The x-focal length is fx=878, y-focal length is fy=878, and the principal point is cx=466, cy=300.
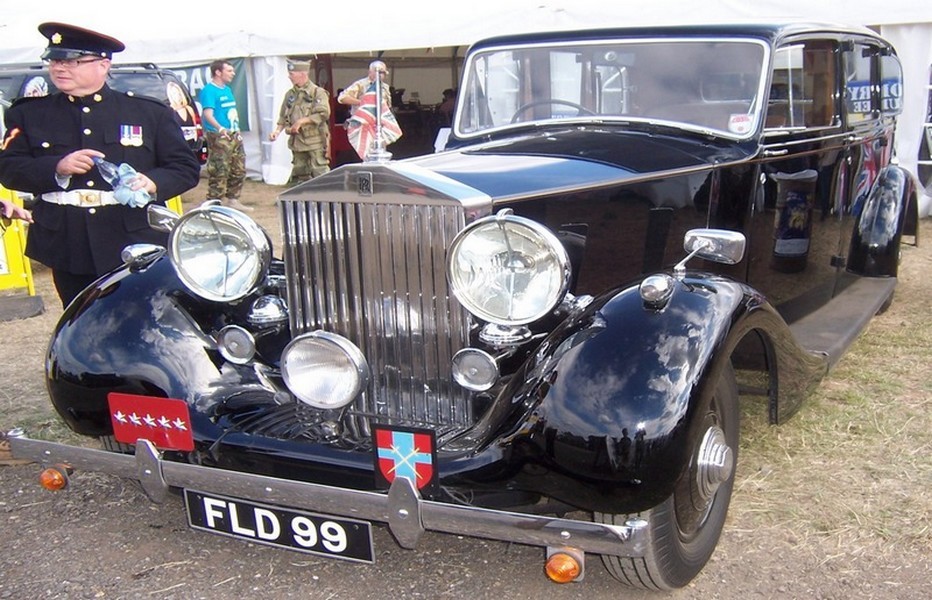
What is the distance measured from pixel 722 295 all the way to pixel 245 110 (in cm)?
1054

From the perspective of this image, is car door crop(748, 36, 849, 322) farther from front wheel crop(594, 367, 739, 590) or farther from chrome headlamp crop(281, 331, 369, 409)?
chrome headlamp crop(281, 331, 369, 409)

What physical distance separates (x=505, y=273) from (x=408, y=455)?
514 millimetres

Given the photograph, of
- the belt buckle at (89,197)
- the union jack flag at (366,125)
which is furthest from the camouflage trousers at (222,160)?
the belt buckle at (89,197)

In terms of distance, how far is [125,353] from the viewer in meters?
2.55

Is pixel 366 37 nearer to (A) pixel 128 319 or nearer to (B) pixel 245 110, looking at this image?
(B) pixel 245 110

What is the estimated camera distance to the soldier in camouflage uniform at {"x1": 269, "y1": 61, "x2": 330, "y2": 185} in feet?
33.1

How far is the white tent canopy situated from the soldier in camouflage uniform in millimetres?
531

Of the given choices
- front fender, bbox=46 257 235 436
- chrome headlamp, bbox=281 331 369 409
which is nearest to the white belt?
front fender, bbox=46 257 235 436

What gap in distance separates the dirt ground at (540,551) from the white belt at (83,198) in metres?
0.97

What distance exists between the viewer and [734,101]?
333cm

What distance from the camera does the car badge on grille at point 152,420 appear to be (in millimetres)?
2367

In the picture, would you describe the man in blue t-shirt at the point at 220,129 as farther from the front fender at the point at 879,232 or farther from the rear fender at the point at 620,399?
the rear fender at the point at 620,399

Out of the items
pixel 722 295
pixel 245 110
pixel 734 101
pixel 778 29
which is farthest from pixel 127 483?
pixel 245 110

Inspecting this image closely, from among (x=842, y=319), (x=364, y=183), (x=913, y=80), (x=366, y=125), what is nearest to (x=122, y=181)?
(x=364, y=183)
